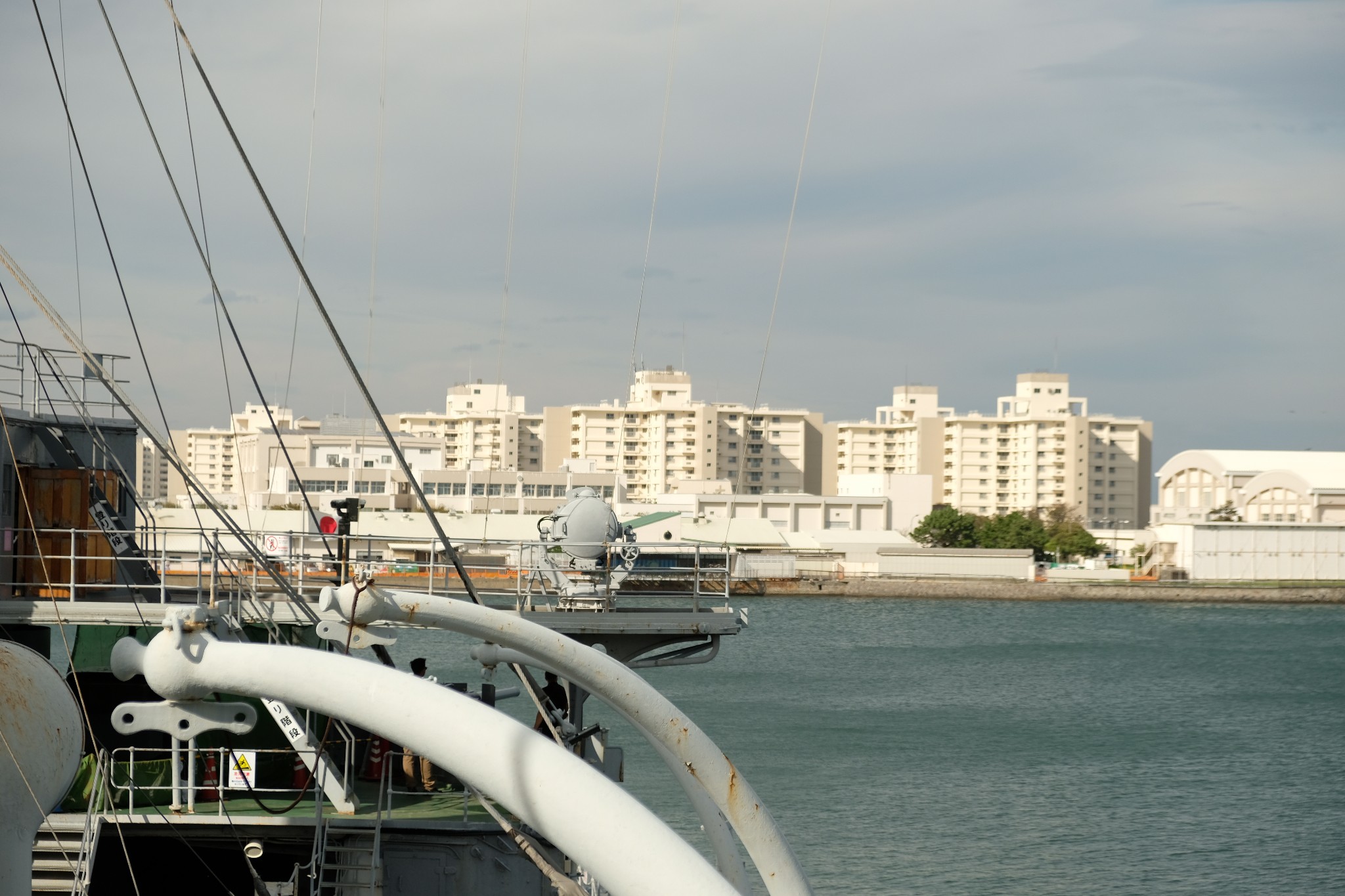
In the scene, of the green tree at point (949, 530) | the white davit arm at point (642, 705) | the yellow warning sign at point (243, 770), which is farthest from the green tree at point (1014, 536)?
the white davit arm at point (642, 705)

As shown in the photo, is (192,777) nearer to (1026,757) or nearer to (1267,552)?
(1026,757)

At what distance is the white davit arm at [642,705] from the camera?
7.52 m

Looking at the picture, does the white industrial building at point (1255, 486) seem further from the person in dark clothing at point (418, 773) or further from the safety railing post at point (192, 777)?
the safety railing post at point (192, 777)

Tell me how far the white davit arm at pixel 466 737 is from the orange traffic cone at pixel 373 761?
9442mm

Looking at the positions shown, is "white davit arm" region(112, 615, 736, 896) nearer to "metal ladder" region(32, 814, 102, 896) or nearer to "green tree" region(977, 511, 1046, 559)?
"metal ladder" region(32, 814, 102, 896)

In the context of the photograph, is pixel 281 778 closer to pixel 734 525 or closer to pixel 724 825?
pixel 724 825

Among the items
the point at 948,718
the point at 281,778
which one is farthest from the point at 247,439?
the point at 281,778

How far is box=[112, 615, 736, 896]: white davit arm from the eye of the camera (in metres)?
5.24

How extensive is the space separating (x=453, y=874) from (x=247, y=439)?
162m

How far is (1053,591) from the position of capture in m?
116

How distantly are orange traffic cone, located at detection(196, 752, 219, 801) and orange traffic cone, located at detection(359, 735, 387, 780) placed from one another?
1.66 m

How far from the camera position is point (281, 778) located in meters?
14.8

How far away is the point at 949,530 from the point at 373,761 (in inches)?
5063

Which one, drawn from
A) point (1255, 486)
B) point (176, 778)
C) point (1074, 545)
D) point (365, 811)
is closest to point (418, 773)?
point (365, 811)
